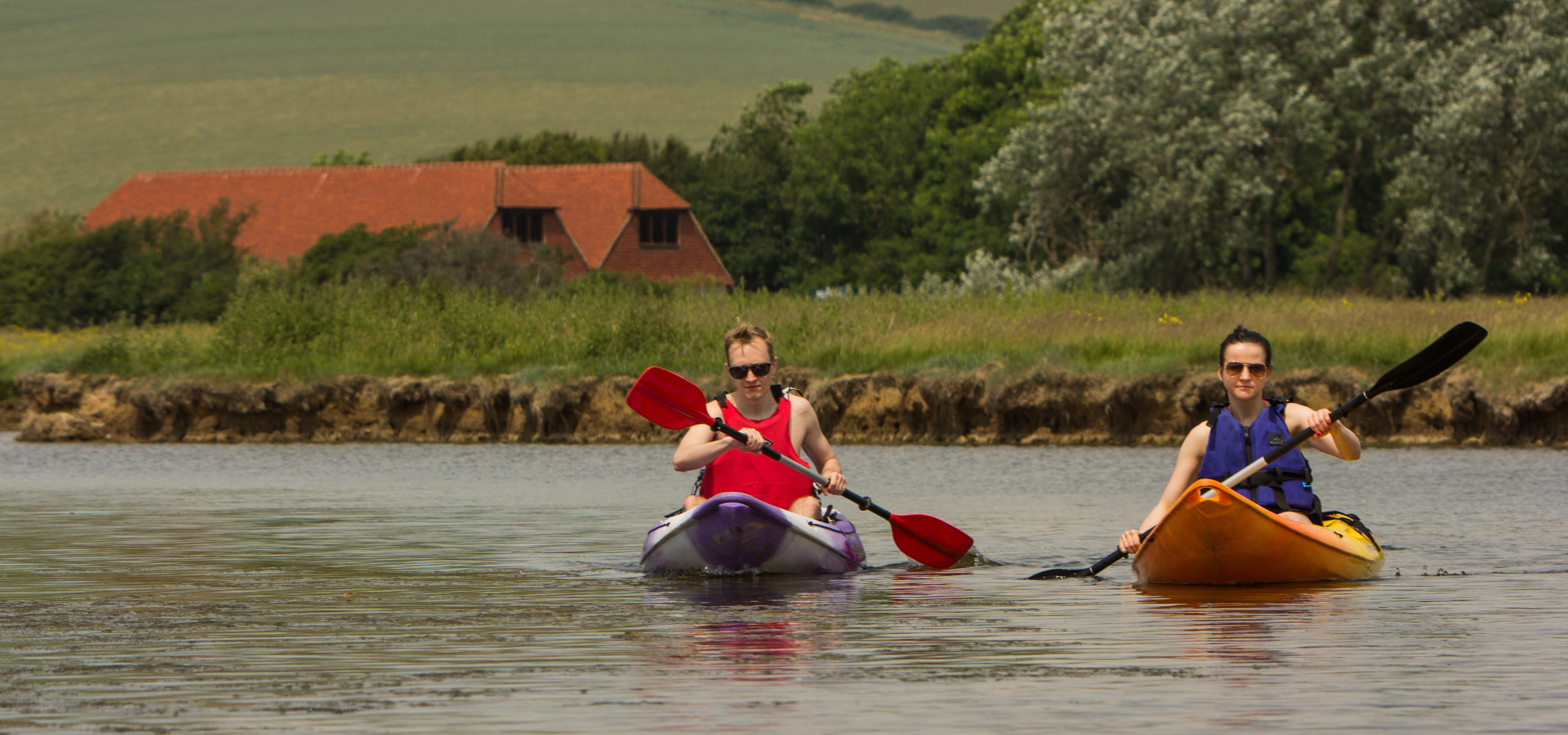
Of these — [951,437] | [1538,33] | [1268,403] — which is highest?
[1538,33]

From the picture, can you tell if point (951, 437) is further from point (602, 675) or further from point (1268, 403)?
point (602, 675)

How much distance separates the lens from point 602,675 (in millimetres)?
6672

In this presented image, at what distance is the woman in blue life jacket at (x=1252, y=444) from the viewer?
376 inches

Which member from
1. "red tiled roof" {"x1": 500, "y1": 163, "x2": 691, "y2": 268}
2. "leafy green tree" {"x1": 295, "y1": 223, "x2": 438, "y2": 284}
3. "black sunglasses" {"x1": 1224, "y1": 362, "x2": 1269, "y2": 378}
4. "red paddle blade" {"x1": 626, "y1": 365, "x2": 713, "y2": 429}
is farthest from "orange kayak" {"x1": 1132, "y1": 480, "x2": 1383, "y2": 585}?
"red tiled roof" {"x1": 500, "y1": 163, "x2": 691, "y2": 268}

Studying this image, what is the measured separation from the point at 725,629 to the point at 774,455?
2327 mm

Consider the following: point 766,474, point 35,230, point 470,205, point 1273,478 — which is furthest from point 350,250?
point 1273,478

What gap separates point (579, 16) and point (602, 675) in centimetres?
16505

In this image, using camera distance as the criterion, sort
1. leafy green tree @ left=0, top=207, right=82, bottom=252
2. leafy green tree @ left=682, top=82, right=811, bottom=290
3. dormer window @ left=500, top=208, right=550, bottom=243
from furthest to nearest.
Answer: leafy green tree @ left=682, top=82, right=811, bottom=290
dormer window @ left=500, top=208, right=550, bottom=243
leafy green tree @ left=0, top=207, right=82, bottom=252

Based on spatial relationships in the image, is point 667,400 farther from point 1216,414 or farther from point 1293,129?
point 1293,129

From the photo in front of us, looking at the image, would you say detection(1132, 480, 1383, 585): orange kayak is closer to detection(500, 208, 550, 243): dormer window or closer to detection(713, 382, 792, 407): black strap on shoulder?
detection(713, 382, 792, 407): black strap on shoulder

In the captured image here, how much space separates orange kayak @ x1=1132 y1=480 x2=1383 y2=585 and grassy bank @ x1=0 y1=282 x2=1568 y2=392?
13.2 metres

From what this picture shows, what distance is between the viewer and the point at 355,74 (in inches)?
5728

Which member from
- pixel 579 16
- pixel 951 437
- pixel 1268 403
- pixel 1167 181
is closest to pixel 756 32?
pixel 579 16

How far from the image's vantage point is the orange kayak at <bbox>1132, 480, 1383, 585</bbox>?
9469mm
